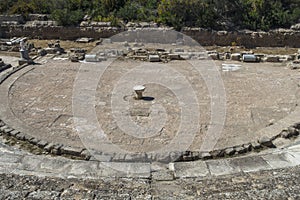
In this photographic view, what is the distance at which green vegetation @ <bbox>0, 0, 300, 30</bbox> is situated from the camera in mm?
21766

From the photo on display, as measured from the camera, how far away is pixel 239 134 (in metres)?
10.1

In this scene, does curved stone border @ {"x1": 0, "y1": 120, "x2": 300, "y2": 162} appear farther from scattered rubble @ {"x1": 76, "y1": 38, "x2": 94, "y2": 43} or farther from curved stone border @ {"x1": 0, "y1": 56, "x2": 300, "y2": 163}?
scattered rubble @ {"x1": 76, "y1": 38, "x2": 94, "y2": 43}

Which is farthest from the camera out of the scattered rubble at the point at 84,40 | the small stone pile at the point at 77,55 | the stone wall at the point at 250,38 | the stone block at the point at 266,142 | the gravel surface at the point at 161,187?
the scattered rubble at the point at 84,40

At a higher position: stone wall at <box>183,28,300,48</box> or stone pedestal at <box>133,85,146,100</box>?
stone wall at <box>183,28,300,48</box>

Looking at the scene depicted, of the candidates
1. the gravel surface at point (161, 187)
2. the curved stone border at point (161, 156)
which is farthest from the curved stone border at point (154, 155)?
the gravel surface at point (161, 187)

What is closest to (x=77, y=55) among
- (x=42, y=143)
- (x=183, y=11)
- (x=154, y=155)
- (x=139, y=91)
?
(x=139, y=91)

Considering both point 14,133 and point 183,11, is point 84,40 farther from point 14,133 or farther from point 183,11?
point 14,133

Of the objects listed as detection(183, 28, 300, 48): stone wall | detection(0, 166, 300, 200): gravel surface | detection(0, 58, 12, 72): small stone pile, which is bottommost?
detection(0, 166, 300, 200): gravel surface

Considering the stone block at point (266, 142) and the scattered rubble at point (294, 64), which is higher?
the scattered rubble at point (294, 64)

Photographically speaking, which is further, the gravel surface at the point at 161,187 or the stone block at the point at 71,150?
the stone block at the point at 71,150

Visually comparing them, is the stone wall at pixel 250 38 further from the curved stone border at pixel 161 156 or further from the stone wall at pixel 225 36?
the curved stone border at pixel 161 156

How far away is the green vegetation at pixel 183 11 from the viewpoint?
21.8m

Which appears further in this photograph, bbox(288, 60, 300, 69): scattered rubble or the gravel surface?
bbox(288, 60, 300, 69): scattered rubble

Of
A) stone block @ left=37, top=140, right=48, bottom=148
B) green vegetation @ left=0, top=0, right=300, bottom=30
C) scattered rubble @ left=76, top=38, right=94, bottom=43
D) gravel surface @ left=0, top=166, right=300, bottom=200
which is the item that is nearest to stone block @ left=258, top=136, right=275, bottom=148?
gravel surface @ left=0, top=166, right=300, bottom=200
